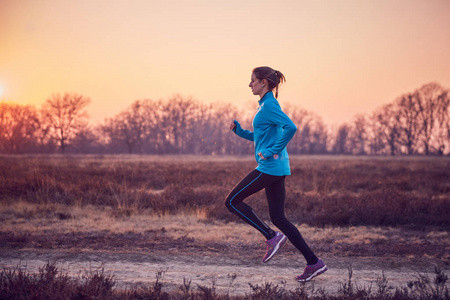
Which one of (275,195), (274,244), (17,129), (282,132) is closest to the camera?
(282,132)

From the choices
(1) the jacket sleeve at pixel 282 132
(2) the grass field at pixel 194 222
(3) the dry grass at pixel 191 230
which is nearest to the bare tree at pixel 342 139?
(2) the grass field at pixel 194 222

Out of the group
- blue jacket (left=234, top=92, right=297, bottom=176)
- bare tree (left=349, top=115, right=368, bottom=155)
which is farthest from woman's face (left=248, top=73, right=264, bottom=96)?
bare tree (left=349, top=115, right=368, bottom=155)

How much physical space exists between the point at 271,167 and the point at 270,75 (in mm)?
1017

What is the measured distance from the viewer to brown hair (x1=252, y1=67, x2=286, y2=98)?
3771mm

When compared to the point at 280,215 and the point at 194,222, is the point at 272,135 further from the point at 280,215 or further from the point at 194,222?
the point at 194,222

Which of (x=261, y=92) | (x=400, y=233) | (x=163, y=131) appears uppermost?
(x=163, y=131)

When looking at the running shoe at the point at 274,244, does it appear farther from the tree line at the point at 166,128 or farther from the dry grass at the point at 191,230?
the tree line at the point at 166,128

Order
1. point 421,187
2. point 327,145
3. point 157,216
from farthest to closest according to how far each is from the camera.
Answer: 1. point 327,145
2. point 421,187
3. point 157,216

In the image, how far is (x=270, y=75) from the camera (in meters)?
3.77

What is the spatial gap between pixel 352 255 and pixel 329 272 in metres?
1.37

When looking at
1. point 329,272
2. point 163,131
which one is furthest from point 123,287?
point 163,131

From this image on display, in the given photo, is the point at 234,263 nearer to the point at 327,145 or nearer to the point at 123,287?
the point at 123,287

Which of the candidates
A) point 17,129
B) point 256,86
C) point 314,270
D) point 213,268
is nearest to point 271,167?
point 256,86

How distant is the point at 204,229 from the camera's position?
24.8 feet
